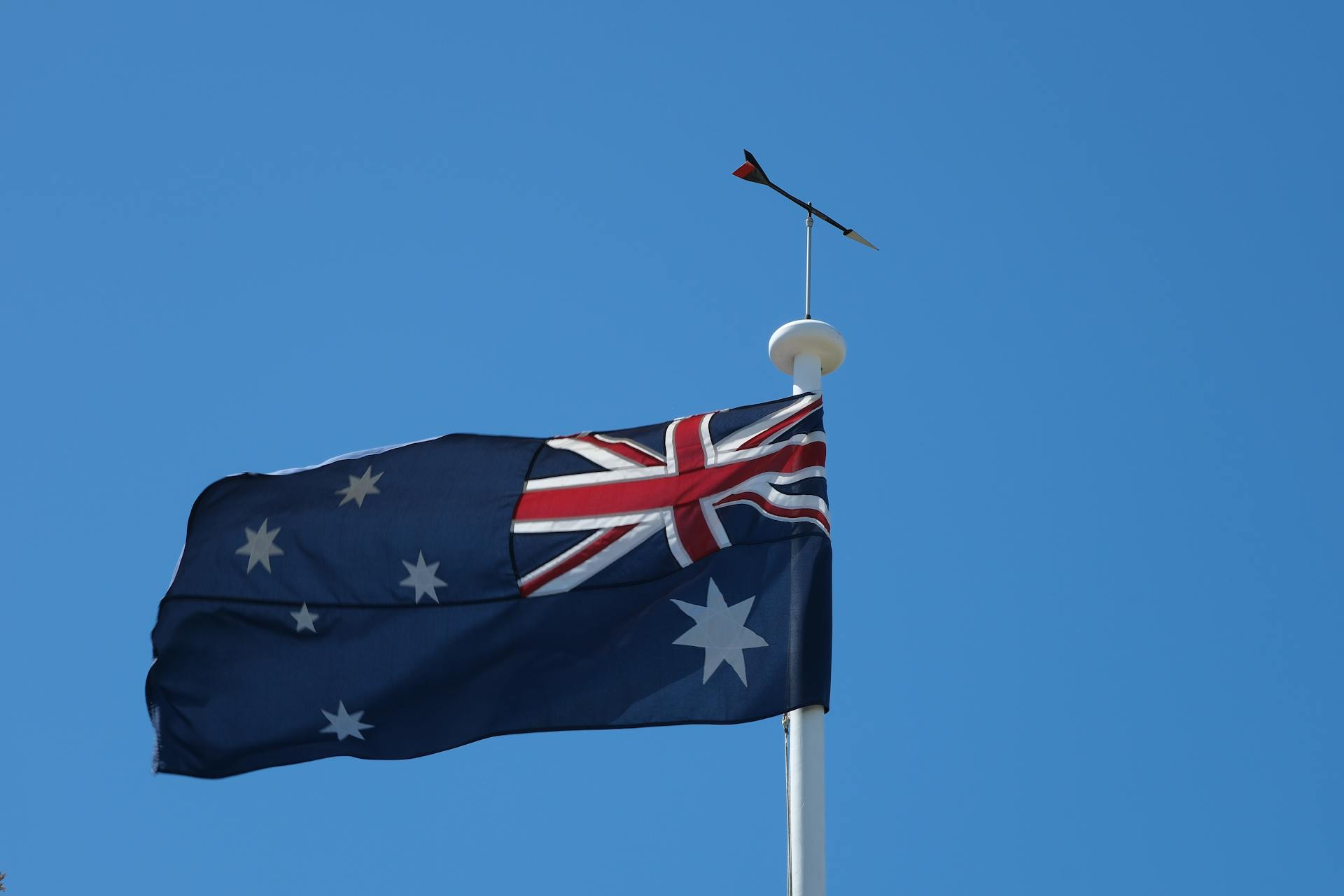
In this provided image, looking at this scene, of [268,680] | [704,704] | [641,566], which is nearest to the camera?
[704,704]

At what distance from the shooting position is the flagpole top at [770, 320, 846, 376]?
52.0 feet

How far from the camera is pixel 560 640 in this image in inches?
607

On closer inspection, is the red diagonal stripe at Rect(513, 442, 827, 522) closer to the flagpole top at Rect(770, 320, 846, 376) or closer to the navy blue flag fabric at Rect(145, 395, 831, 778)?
the navy blue flag fabric at Rect(145, 395, 831, 778)

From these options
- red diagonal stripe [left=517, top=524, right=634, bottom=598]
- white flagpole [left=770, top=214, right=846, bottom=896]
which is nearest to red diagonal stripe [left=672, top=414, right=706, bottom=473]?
red diagonal stripe [left=517, top=524, right=634, bottom=598]

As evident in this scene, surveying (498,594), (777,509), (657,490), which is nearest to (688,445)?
(657,490)

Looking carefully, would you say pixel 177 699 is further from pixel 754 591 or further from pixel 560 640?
pixel 754 591

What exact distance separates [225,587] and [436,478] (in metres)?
2.04

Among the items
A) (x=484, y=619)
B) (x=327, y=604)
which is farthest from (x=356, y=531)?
(x=484, y=619)

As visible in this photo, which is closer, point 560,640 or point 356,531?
point 560,640

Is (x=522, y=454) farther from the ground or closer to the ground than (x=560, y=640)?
farther from the ground

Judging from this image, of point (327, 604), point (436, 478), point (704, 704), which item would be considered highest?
point (436, 478)

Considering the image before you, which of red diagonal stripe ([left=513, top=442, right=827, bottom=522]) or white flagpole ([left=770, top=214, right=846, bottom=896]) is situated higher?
red diagonal stripe ([left=513, top=442, right=827, bottom=522])

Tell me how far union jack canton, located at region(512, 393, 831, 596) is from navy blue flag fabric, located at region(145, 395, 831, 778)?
18mm

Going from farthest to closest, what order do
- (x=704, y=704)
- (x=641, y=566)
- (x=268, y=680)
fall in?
(x=268, y=680) → (x=641, y=566) → (x=704, y=704)
